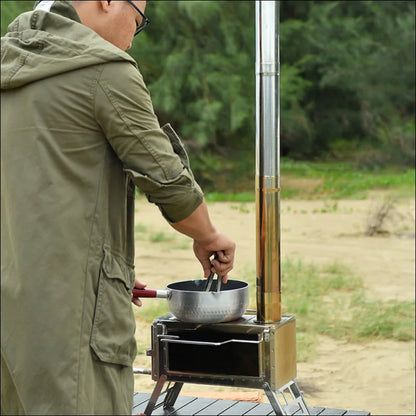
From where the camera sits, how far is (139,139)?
1.65 metres

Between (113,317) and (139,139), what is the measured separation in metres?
0.35

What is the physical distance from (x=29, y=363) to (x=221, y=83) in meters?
11.3

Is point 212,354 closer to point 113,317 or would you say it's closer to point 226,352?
→ point 226,352

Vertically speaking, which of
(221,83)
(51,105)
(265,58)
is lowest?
(51,105)

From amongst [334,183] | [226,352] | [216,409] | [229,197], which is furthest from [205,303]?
[334,183]

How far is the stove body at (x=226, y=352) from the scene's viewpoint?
2.25 metres

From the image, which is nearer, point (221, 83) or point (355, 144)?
point (221, 83)

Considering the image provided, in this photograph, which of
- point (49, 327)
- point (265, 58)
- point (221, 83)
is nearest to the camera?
point (49, 327)

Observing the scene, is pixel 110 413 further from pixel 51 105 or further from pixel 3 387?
pixel 51 105

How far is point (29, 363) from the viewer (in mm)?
1610

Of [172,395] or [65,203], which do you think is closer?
[65,203]

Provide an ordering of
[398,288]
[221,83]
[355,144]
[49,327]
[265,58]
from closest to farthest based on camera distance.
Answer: [49,327]
[265,58]
[398,288]
[221,83]
[355,144]

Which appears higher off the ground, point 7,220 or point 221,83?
point 221,83

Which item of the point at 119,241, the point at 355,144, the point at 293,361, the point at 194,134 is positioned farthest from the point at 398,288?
the point at 355,144
